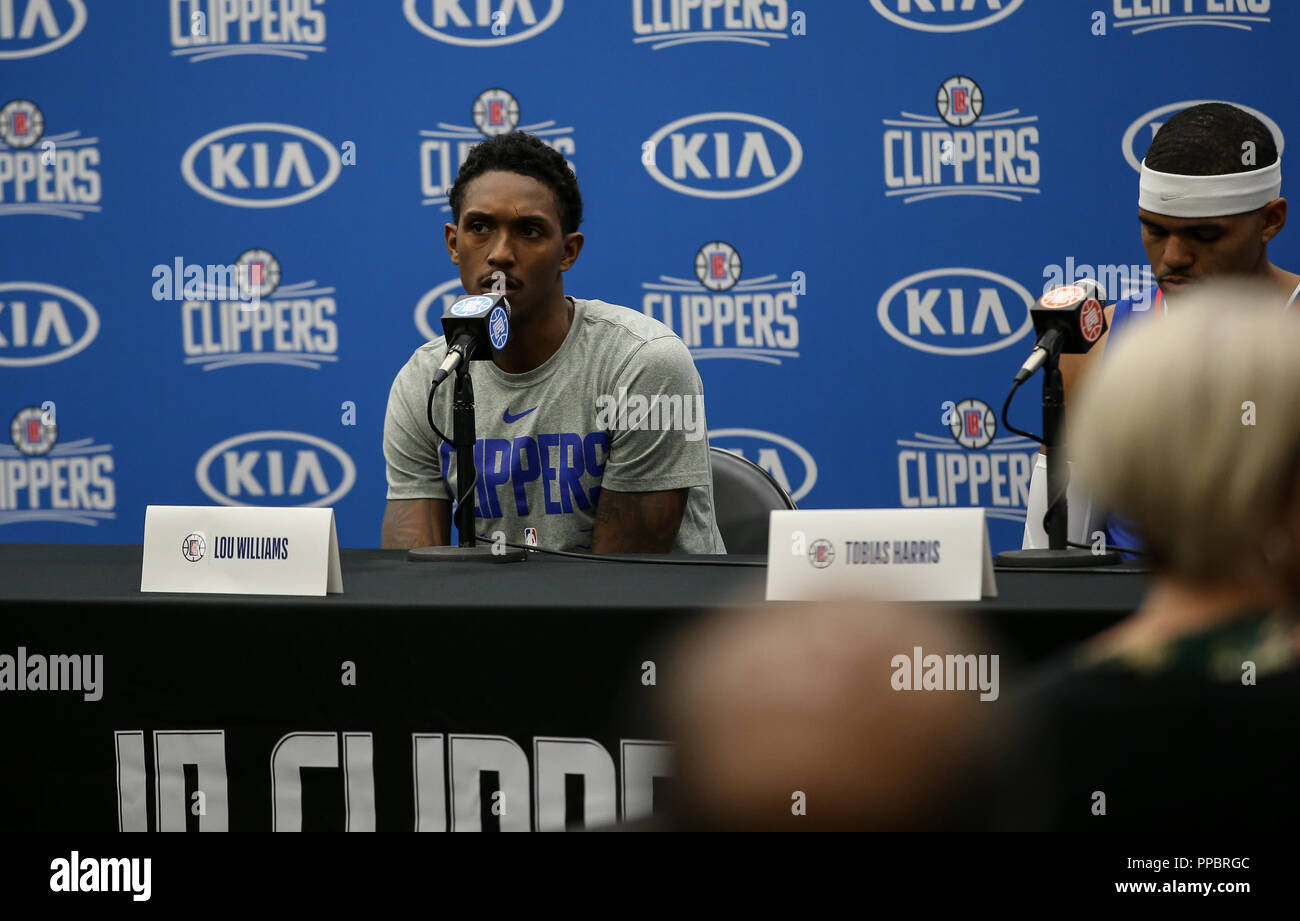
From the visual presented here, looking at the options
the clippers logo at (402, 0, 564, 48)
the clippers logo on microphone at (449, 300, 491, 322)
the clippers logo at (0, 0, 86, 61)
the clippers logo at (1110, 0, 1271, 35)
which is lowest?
the clippers logo on microphone at (449, 300, 491, 322)

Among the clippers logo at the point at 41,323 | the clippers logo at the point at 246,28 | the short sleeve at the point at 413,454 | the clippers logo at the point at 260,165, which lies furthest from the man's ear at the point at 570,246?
the clippers logo at the point at 41,323

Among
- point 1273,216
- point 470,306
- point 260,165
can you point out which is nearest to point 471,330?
point 470,306

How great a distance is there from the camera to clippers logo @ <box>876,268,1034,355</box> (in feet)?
10.5

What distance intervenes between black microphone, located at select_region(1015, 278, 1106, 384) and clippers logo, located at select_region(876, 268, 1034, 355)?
1.46 m

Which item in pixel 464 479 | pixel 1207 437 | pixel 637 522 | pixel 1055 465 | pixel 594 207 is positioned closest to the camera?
pixel 1207 437

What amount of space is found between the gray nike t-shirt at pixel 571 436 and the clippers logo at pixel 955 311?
108 cm

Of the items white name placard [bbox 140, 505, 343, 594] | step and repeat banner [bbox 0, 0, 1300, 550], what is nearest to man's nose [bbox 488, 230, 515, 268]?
white name placard [bbox 140, 505, 343, 594]

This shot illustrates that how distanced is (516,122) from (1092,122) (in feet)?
4.73

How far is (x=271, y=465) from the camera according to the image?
3432mm

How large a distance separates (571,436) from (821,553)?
2.98 ft

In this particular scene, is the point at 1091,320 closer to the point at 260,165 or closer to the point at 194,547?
the point at 194,547

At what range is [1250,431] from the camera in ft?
2.40

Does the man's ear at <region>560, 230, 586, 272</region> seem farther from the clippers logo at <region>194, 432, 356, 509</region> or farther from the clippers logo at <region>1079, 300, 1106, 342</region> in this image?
the clippers logo at <region>194, 432, 356, 509</region>
